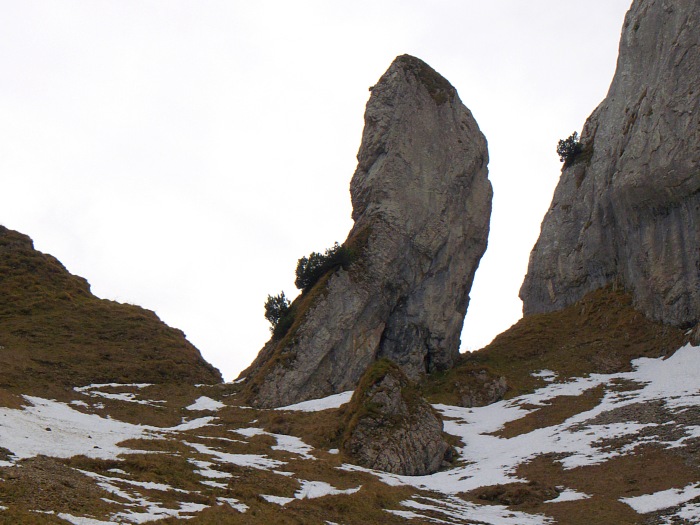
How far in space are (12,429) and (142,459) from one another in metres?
5.31

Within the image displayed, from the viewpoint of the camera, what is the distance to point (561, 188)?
8562 centimetres

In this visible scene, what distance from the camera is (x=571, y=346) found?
62.7 m

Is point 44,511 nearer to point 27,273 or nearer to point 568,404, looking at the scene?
point 568,404

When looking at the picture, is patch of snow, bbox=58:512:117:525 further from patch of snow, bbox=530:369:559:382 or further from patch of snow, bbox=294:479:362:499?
patch of snow, bbox=530:369:559:382

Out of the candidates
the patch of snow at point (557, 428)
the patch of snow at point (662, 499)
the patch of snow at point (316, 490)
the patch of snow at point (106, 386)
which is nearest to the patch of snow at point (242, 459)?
the patch of snow at point (316, 490)

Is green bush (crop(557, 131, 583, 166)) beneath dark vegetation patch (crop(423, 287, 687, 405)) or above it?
above

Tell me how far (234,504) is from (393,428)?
19298mm

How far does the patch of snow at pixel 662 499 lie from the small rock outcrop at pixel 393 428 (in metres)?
13.5

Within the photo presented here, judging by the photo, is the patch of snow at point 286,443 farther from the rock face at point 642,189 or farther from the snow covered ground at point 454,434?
the rock face at point 642,189

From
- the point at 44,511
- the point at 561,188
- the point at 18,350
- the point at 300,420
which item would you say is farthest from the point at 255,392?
the point at 561,188

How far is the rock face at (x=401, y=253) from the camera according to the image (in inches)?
2338

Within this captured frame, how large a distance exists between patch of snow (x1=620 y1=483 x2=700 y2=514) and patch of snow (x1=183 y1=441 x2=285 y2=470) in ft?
50.7

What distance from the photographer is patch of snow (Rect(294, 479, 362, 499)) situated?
27.4 m

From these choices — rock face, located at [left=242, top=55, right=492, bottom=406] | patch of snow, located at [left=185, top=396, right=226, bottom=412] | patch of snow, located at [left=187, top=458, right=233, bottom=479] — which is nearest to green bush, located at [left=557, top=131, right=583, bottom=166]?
rock face, located at [left=242, top=55, right=492, bottom=406]
